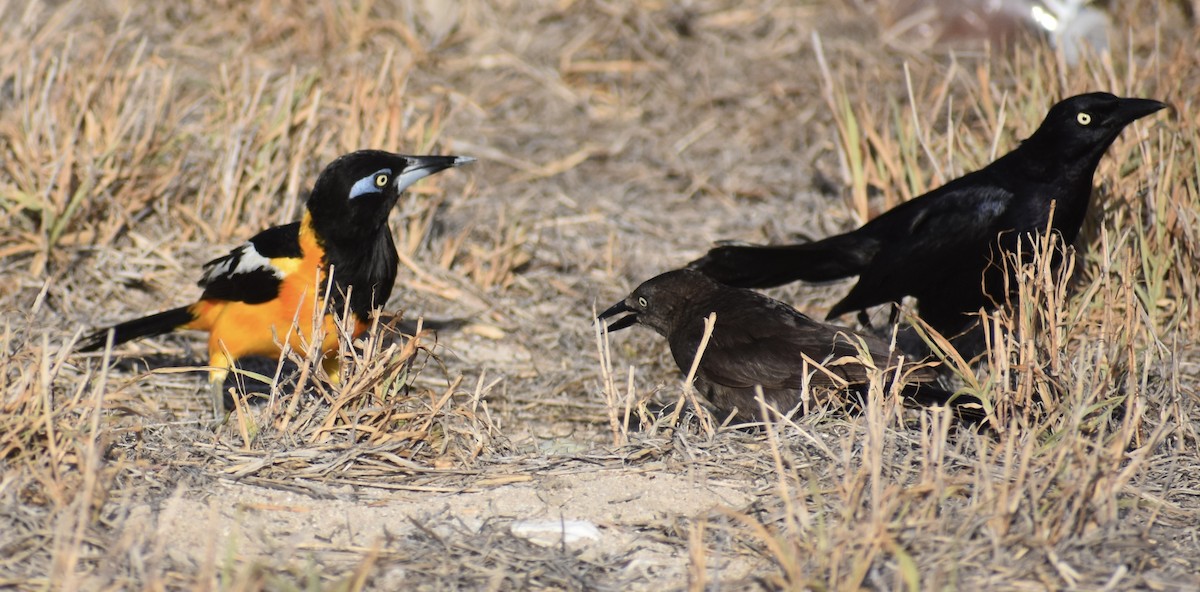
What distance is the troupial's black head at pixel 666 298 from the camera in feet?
15.7

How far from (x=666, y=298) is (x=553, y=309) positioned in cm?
122

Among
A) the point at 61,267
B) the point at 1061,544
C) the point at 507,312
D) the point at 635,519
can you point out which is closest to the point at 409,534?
the point at 635,519

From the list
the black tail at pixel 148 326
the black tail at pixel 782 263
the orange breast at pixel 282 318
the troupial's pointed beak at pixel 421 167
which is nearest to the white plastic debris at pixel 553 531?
the orange breast at pixel 282 318

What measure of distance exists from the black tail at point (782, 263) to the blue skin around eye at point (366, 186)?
133 cm

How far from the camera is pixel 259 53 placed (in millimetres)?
8172

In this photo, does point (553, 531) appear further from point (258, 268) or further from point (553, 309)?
point (553, 309)

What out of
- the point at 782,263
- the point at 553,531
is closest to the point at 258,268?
the point at 553,531

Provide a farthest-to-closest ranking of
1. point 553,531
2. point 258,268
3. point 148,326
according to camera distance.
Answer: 1. point 148,326
2. point 258,268
3. point 553,531

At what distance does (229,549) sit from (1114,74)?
476cm

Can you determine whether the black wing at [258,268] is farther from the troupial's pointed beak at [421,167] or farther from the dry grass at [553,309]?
the troupial's pointed beak at [421,167]

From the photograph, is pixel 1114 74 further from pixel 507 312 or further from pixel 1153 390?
pixel 507 312

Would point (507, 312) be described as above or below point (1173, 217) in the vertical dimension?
below

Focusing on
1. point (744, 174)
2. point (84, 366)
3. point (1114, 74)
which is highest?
point (1114, 74)

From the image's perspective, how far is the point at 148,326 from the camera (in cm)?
499
